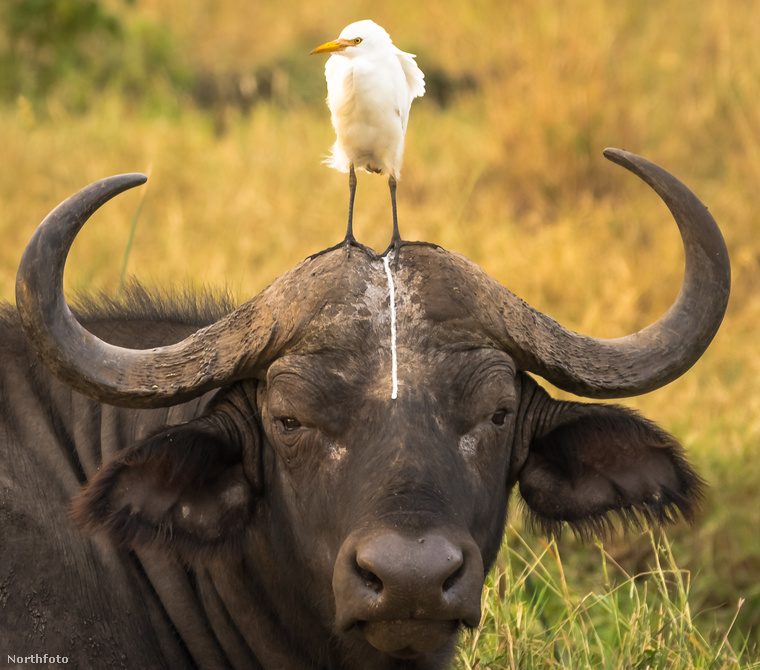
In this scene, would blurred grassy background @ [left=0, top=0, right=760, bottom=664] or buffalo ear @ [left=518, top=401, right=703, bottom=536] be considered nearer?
buffalo ear @ [left=518, top=401, right=703, bottom=536]

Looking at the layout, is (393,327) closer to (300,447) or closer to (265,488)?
(300,447)

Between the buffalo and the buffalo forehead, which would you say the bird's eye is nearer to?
the buffalo

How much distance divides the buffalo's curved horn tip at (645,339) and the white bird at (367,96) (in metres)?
0.66

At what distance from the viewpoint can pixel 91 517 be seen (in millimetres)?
3016

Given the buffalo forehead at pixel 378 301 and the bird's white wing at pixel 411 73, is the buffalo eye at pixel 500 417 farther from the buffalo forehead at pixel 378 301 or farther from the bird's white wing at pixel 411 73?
A: the bird's white wing at pixel 411 73

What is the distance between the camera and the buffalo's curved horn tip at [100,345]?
2916 mm

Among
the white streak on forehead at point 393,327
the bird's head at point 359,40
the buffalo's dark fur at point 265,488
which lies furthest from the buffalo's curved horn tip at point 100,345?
the bird's head at point 359,40

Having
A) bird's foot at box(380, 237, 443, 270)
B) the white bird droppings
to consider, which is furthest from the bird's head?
the white bird droppings

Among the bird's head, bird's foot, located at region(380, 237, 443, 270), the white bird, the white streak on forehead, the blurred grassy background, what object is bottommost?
the blurred grassy background

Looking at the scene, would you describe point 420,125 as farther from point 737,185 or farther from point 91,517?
point 91,517

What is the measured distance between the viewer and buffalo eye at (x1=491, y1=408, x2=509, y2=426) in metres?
3.16

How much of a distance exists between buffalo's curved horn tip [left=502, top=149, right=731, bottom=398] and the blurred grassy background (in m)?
2.85

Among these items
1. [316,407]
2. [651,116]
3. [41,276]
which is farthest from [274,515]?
[651,116]

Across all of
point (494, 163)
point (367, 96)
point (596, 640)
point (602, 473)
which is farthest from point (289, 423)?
point (494, 163)
